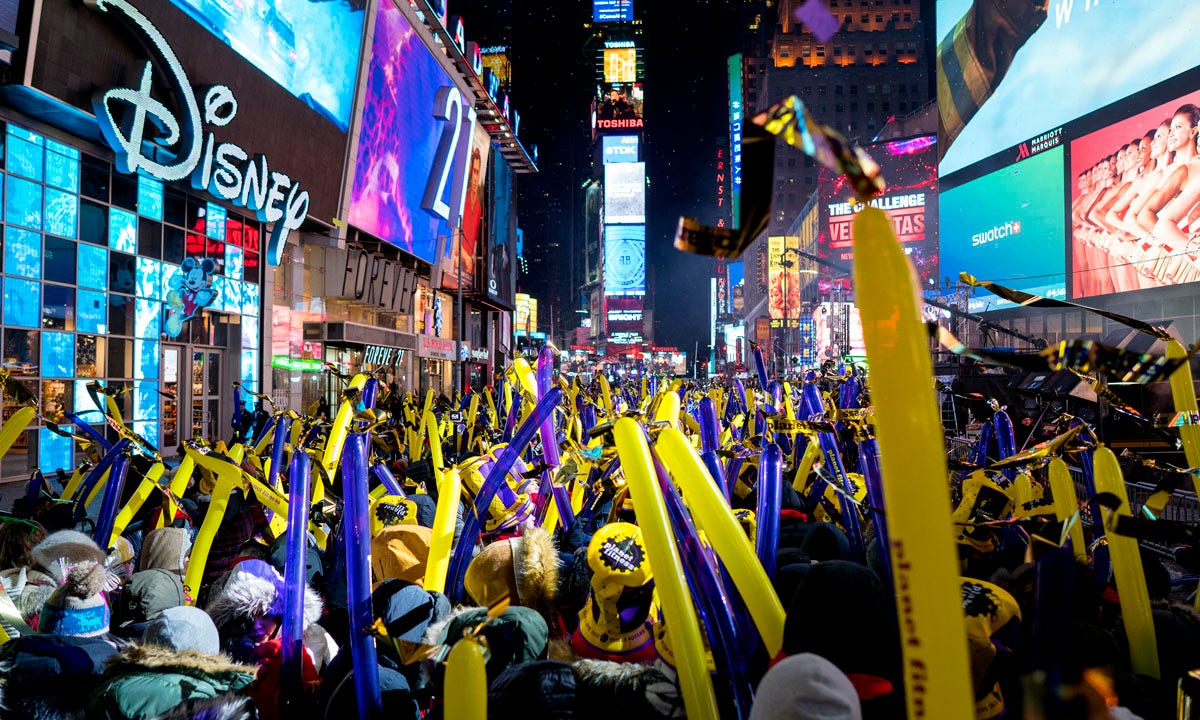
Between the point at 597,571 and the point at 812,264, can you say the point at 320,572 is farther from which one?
the point at 812,264

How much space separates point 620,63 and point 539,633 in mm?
123351

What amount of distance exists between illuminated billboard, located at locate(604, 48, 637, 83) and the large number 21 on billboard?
86.2m

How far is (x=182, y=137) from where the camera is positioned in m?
14.1

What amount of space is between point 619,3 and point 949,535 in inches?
5101

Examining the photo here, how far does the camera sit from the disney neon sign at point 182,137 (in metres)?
12.5

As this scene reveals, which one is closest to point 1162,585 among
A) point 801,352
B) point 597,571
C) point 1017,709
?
Result: point 1017,709

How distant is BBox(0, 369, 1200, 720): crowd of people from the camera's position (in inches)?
58.2

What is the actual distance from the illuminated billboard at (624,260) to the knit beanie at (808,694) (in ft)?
336

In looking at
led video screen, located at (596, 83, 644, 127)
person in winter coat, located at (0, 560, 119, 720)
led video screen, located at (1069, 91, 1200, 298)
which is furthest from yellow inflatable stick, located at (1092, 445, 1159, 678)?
led video screen, located at (596, 83, 644, 127)

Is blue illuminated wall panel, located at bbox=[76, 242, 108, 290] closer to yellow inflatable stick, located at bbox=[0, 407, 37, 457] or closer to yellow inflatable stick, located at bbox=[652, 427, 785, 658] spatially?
yellow inflatable stick, located at bbox=[0, 407, 37, 457]

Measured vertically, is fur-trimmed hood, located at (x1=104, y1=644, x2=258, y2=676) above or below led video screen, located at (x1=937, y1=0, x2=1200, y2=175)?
below

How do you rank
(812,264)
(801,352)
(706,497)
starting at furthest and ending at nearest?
(812,264) → (801,352) → (706,497)

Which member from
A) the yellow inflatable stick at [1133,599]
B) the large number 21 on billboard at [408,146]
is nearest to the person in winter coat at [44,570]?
the yellow inflatable stick at [1133,599]

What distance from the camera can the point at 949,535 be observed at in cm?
89
